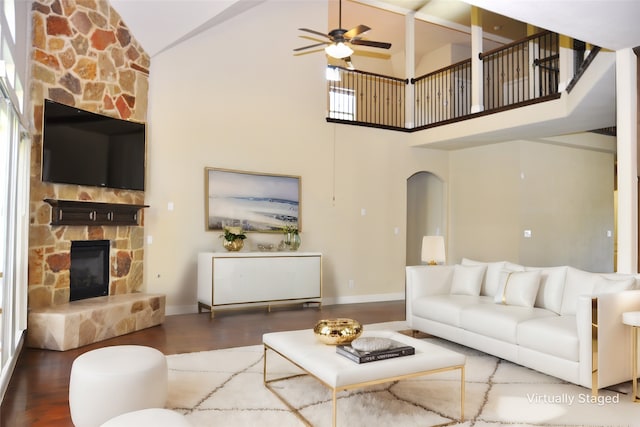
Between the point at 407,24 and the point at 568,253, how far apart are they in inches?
199

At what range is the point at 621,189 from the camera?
4676mm

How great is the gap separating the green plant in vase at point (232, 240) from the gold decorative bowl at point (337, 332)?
11.2ft

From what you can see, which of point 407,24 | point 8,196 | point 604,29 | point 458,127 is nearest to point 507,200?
point 458,127

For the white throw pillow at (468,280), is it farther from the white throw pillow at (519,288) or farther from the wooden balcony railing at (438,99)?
the wooden balcony railing at (438,99)

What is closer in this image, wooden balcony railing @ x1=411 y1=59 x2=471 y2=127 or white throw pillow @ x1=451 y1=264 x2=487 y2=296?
white throw pillow @ x1=451 y1=264 x2=487 y2=296

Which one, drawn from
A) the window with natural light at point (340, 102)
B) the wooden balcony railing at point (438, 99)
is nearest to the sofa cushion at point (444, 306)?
the wooden balcony railing at point (438, 99)

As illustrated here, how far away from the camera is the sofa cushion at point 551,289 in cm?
426

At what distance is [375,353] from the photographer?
9.28ft

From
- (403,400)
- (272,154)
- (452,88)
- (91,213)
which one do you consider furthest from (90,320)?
(452,88)

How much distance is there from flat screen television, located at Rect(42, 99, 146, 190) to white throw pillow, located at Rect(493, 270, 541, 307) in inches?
171

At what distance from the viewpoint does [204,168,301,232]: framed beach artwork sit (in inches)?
259

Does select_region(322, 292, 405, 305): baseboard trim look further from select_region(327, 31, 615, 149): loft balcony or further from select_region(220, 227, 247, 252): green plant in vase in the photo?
select_region(327, 31, 615, 149): loft balcony

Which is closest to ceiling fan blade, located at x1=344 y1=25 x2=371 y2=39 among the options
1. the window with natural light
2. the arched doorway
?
the arched doorway

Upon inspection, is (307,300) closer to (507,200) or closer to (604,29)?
(507,200)
